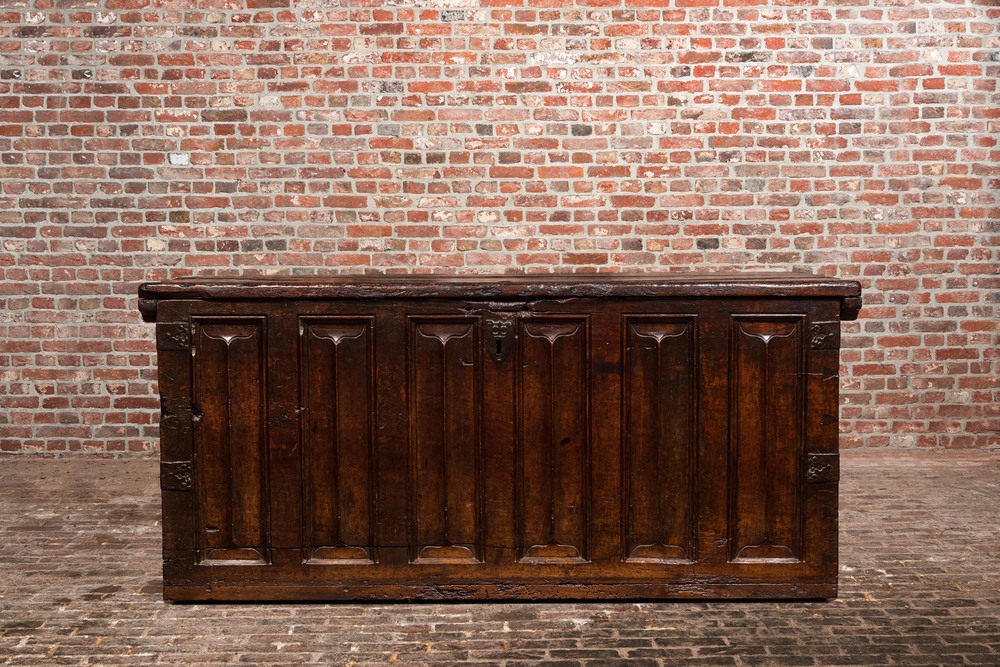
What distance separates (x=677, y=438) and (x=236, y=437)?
147 centimetres

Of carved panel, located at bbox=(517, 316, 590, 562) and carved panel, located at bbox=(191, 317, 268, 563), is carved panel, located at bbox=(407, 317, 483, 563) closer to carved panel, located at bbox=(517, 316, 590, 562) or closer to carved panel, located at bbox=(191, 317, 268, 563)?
carved panel, located at bbox=(517, 316, 590, 562)

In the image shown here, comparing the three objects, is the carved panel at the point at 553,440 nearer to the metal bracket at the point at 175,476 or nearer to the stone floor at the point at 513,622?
the stone floor at the point at 513,622

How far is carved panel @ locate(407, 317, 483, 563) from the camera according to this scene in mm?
2875

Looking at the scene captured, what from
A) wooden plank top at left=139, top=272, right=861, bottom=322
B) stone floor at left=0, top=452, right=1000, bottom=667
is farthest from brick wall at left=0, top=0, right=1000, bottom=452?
wooden plank top at left=139, top=272, right=861, bottom=322

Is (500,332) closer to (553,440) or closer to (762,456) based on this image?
(553,440)

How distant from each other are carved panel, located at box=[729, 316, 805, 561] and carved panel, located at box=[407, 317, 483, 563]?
0.85m

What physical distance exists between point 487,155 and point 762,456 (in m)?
2.43

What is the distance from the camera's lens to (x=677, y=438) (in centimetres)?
287

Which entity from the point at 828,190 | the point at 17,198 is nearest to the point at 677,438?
the point at 828,190

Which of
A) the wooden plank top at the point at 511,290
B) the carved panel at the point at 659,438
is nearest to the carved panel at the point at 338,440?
the wooden plank top at the point at 511,290

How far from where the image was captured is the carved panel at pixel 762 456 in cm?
285

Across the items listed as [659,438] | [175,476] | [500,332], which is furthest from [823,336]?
[175,476]

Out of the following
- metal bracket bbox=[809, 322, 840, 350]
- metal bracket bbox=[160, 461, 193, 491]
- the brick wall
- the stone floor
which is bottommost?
the stone floor

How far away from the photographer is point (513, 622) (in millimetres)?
2723
